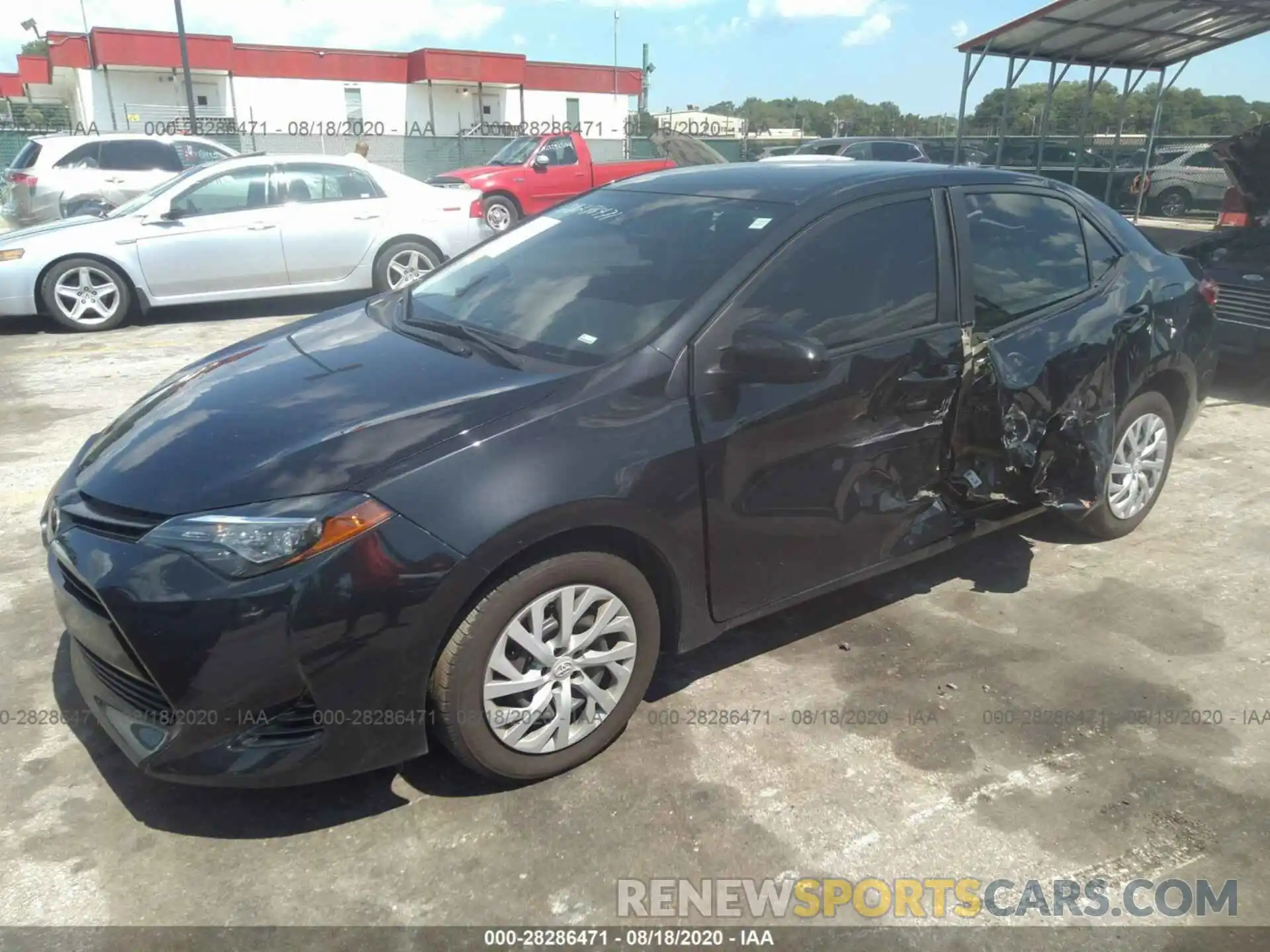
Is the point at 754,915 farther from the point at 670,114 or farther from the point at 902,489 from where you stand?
the point at 670,114

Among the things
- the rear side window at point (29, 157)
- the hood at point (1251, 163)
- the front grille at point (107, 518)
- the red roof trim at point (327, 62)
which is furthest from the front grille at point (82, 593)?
the red roof trim at point (327, 62)

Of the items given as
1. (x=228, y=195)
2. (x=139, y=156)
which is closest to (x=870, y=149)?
(x=139, y=156)

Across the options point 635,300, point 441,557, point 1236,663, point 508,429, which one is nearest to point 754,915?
point 441,557

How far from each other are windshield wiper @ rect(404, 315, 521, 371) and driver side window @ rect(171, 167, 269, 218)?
21.1ft

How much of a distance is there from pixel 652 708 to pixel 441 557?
3.65ft

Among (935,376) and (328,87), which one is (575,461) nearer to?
(935,376)

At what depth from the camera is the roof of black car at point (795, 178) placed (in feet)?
11.4

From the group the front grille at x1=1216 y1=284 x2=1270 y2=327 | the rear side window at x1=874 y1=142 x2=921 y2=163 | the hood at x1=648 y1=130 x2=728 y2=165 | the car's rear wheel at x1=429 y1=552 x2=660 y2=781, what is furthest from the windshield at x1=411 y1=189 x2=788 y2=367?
the rear side window at x1=874 y1=142 x2=921 y2=163

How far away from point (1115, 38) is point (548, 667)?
56.8ft

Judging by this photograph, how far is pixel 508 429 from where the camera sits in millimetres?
2629

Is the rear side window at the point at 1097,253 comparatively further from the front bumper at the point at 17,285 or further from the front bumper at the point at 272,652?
the front bumper at the point at 17,285

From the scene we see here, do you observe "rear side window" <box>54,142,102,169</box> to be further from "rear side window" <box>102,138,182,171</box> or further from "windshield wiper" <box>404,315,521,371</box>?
"windshield wiper" <box>404,315,521,371</box>

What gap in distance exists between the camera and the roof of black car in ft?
11.4

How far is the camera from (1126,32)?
15.6 meters
